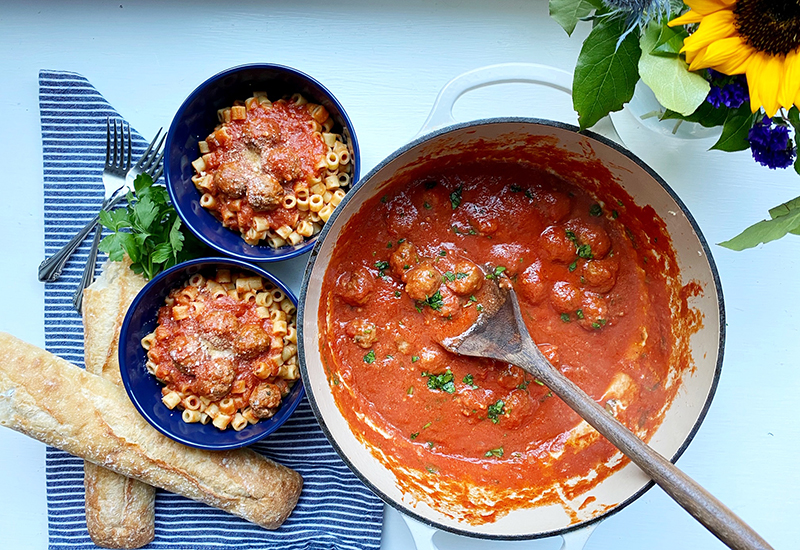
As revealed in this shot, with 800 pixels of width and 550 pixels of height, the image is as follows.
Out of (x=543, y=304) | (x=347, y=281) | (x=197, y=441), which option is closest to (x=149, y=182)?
(x=347, y=281)

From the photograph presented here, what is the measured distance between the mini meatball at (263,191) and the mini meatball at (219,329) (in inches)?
15.9

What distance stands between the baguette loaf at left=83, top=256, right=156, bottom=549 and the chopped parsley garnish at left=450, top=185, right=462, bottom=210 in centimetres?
120

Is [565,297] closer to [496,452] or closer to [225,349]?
[496,452]

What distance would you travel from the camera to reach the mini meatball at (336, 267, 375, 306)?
231 cm

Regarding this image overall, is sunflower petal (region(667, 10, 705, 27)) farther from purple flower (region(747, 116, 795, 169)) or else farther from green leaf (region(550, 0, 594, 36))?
purple flower (region(747, 116, 795, 169))

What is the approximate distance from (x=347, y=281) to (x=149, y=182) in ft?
2.59

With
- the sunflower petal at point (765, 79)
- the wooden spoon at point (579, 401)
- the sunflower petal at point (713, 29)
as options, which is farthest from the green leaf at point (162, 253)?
the sunflower petal at point (765, 79)

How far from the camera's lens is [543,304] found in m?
2.35

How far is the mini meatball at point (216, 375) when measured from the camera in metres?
2.21

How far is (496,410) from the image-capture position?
7.70 ft

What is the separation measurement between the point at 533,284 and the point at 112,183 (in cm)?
163

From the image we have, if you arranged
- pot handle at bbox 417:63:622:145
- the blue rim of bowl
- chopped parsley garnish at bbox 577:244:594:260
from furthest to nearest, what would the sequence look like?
chopped parsley garnish at bbox 577:244:594:260 < pot handle at bbox 417:63:622:145 < the blue rim of bowl

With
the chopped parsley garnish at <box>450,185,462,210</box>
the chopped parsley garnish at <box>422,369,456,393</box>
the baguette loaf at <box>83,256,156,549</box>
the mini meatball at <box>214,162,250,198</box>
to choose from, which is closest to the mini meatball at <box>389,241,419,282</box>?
the chopped parsley garnish at <box>450,185,462,210</box>

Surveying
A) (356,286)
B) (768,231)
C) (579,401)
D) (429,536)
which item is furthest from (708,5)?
(429,536)
